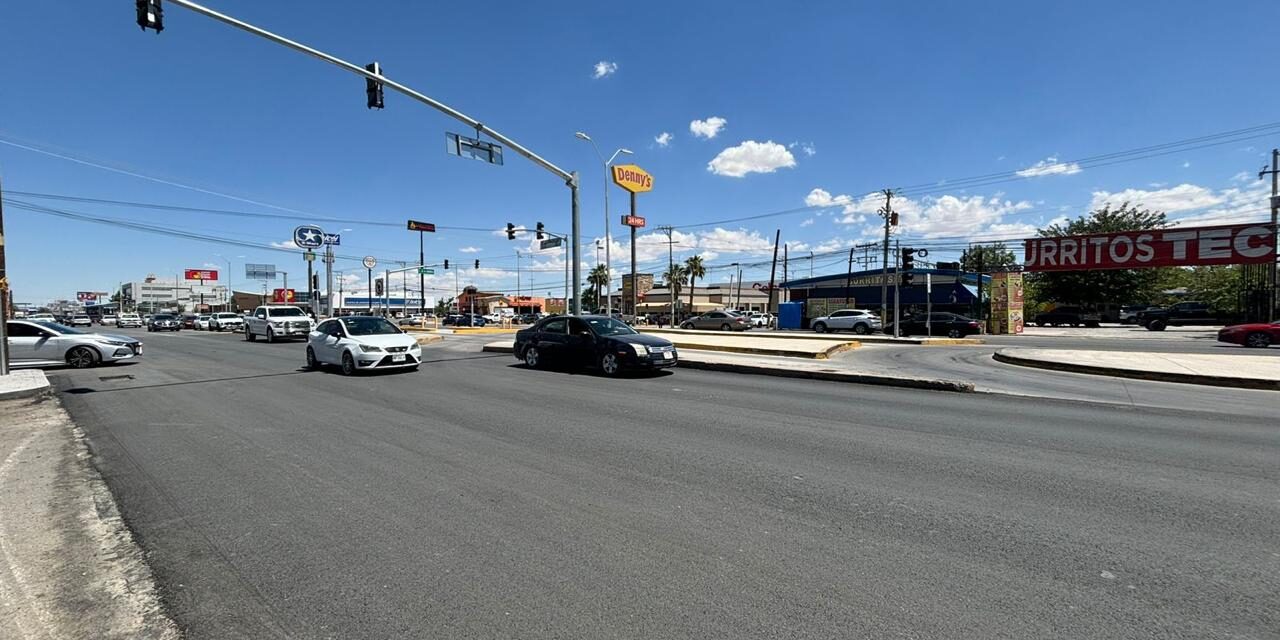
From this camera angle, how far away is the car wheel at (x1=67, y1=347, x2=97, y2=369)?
51.6ft

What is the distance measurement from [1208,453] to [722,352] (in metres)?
12.8

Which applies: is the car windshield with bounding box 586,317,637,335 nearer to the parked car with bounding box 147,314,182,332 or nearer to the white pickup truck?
the white pickup truck

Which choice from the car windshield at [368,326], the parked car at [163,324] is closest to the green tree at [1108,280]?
the car windshield at [368,326]

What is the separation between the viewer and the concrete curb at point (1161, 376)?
37.1ft

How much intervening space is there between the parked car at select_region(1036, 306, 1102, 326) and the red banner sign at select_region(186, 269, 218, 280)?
115438 mm

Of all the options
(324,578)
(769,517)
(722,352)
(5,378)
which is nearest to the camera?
(324,578)

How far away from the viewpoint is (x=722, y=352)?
726 inches

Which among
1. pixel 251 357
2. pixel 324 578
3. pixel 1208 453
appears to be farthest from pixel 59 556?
pixel 251 357

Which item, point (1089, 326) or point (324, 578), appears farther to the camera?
point (1089, 326)

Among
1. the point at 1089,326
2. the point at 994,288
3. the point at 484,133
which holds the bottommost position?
the point at 1089,326

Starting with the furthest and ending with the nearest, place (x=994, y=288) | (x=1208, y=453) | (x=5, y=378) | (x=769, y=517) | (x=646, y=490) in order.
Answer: (x=994, y=288)
(x=5, y=378)
(x=1208, y=453)
(x=646, y=490)
(x=769, y=517)

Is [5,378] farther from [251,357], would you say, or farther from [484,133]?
[484,133]

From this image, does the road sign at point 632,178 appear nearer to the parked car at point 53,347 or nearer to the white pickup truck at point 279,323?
the white pickup truck at point 279,323

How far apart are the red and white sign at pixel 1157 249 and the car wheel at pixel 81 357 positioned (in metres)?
43.9
